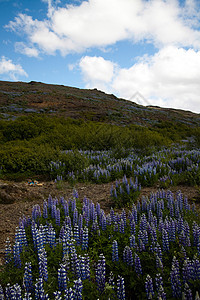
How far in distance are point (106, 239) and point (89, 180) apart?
4472 mm

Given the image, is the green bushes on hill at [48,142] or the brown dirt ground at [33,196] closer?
the brown dirt ground at [33,196]

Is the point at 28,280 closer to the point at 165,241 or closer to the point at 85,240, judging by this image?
the point at 85,240

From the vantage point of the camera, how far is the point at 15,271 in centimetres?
244

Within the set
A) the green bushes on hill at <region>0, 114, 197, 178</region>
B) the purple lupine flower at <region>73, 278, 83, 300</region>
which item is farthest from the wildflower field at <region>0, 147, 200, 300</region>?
the green bushes on hill at <region>0, 114, 197, 178</region>

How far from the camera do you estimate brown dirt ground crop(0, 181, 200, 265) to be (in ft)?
14.4

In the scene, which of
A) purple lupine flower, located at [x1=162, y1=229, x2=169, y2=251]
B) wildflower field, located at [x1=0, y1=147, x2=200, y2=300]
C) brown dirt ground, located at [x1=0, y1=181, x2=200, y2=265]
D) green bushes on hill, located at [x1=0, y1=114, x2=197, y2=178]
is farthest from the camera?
green bushes on hill, located at [x1=0, y1=114, x2=197, y2=178]

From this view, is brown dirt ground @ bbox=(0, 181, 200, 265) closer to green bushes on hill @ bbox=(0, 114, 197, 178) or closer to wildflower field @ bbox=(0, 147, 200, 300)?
wildflower field @ bbox=(0, 147, 200, 300)

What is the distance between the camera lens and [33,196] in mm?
5891

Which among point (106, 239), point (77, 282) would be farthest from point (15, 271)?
point (106, 239)

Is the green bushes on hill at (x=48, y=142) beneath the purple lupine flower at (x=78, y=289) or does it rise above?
above

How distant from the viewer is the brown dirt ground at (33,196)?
14.4 ft

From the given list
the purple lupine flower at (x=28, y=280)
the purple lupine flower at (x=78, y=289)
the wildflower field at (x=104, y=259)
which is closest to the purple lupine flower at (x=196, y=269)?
the wildflower field at (x=104, y=259)

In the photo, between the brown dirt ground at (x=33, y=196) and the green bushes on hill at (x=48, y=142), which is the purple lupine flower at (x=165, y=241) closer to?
the brown dirt ground at (x=33, y=196)

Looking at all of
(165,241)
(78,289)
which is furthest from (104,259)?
(165,241)
